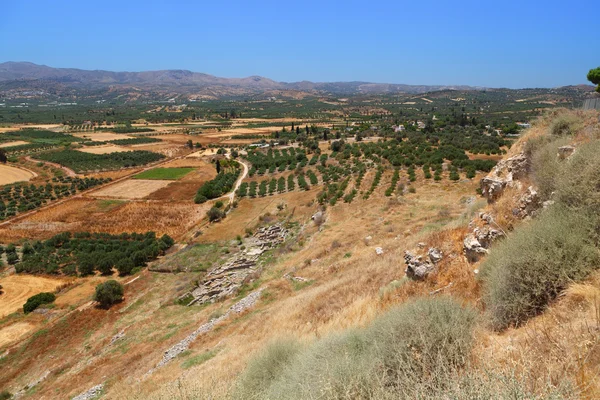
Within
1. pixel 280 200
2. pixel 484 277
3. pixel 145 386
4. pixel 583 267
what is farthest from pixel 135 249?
pixel 583 267

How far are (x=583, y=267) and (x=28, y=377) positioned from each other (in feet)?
67.7

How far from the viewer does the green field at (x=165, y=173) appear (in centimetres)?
6294

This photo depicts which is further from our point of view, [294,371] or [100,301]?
[100,301]

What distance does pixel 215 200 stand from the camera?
45.6 metres

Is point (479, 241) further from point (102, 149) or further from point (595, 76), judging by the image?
point (102, 149)

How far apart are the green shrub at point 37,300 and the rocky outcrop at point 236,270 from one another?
10.3 metres

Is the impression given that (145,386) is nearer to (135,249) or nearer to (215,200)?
(135,249)

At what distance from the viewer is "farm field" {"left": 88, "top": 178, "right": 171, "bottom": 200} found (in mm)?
51906

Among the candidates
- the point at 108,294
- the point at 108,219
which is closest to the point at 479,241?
the point at 108,294

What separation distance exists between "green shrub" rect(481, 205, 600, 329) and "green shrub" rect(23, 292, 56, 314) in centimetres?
2681

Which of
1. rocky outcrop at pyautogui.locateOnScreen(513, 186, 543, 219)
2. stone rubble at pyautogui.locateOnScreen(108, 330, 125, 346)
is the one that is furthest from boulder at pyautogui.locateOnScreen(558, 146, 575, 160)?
stone rubble at pyautogui.locateOnScreen(108, 330, 125, 346)

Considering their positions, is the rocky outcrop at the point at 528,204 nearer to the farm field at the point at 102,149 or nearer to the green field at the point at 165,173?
the green field at the point at 165,173

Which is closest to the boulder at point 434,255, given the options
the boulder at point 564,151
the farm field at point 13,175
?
the boulder at point 564,151

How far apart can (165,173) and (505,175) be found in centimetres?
6370
